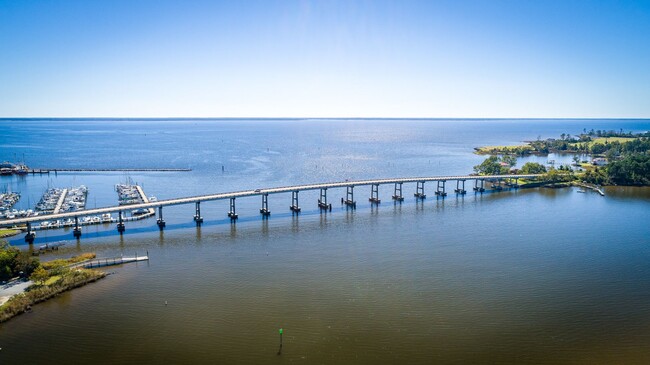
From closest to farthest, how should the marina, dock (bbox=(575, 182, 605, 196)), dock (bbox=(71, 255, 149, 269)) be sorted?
1. dock (bbox=(71, 255, 149, 269))
2. the marina
3. dock (bbox=(575, 182, 605, 196))

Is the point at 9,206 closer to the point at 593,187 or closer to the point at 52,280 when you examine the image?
the point at 52,280

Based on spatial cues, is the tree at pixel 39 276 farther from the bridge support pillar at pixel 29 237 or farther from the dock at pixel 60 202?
the dock at pixel 60 202

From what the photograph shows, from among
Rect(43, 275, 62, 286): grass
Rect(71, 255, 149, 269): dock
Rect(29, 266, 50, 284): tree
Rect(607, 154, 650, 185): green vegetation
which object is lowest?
Rect(71, 255, 149, 269): dock

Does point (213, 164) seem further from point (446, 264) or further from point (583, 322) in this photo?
point (583, 322)

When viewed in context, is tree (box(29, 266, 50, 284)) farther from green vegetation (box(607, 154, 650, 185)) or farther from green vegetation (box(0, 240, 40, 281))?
green vegetation (box(607, 154, 650, 185))

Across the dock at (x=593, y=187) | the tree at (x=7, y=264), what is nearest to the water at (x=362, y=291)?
the tree at (x=7, y=264)

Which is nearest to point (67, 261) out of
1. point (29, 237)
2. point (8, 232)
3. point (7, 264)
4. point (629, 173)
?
point (7, 264)

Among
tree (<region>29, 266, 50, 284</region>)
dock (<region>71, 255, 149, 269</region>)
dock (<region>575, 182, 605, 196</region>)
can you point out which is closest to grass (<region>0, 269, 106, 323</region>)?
tree (<region>29, 266, 50, 284</region>)

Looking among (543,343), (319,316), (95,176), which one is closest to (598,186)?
(543,343)

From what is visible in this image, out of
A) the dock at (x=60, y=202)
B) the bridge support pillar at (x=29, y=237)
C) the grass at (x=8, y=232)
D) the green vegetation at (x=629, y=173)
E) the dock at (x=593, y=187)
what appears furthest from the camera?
the green vegetation at (x=629, y=173)
